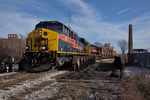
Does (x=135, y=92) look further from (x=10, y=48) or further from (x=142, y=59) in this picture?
(x=10, y=48)

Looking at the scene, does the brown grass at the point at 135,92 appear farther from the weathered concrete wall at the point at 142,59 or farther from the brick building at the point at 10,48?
the brick building at the point at 10,48

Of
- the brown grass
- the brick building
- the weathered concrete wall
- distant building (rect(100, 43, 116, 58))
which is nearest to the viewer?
the brown grass

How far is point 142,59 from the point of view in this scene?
55.2 feet

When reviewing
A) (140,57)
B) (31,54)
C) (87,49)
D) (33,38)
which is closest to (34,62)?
(31,54)

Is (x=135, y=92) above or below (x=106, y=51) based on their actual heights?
below

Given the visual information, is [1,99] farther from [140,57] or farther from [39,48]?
[140,57]

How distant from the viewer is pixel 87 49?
61.9 ft

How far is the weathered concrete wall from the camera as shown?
52.5 ft

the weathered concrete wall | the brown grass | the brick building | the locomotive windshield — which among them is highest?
the locomotive windshield

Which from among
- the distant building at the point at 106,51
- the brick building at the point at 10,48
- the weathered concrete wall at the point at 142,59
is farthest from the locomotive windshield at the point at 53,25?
the distant building at the point at 106,51

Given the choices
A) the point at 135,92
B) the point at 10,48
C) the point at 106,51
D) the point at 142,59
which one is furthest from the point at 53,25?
the point at 106,51

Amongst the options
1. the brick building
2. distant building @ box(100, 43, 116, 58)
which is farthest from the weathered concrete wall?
the brick building

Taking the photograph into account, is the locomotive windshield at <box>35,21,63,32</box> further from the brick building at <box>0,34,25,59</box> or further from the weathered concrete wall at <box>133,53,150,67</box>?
the weathered concrete wall at <box>133,53,150,67</box>

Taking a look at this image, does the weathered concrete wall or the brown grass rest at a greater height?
the weathered concrete wall
